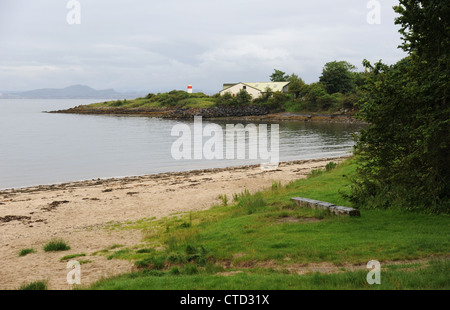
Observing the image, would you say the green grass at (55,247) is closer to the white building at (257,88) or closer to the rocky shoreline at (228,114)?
the rocky shoreline at (228,114)

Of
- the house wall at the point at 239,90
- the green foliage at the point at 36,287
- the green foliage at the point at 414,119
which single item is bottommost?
the green foliage at the point at 36,287

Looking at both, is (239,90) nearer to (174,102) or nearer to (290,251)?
(174,102)

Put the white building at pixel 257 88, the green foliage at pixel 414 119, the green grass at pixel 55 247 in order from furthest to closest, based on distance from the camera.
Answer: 1. the white building at pixel 257 88
2. the green grass at pixel 55 247
3. the green foliage at pixel 414 119

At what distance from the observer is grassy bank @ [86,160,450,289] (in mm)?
9219

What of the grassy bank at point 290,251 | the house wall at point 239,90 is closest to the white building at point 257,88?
the house wall at point 239,90

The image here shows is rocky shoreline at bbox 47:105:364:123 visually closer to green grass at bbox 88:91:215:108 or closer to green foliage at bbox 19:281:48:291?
green grass at bbox 88:91:215:108

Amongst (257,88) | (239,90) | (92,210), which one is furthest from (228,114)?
(92,210)

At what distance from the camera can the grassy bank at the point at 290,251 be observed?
30.2ft

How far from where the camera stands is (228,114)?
127312mm

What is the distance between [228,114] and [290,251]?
11594cm

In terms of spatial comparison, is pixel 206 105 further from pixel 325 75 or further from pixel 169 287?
pixel 169 287

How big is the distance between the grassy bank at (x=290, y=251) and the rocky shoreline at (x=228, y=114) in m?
87.7

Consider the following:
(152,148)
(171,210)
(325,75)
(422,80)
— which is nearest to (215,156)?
(152,148)

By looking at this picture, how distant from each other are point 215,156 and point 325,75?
82203mm
